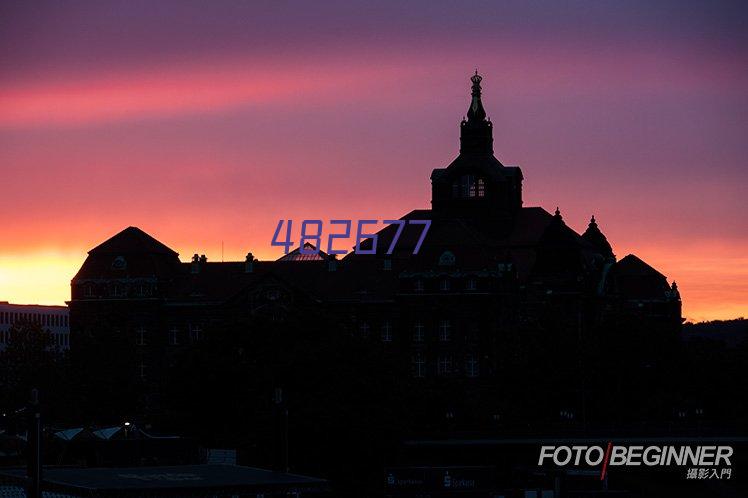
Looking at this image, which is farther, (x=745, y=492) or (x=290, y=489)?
(x=745, y=492)

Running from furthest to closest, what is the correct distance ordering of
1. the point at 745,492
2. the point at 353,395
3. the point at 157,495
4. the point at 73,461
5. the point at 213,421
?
1. the point at 213,421
2. the point at 353,395
3. the point at 745,492
4. the point at 73,461
5. the point at 157,495

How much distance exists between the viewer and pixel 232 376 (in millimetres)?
186625

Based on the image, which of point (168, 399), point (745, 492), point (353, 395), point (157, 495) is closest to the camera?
point (157, 495)

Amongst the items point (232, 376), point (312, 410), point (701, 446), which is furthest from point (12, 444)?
point (701, 446)

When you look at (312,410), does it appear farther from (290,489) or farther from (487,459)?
(290,489)

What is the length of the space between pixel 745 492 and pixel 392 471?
23.4 m

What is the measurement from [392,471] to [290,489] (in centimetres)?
4687

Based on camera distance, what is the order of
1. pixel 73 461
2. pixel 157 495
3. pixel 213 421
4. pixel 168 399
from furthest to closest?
1. pixel 168 399
2. pixel 213 421
3. pixel 73 461
4. pixel 157 495

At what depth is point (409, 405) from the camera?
188125 mm

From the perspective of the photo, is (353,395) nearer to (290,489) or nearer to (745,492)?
(745,492)

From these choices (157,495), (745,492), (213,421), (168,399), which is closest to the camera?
(157,495)

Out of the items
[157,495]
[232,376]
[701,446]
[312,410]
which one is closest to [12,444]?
[312,410]

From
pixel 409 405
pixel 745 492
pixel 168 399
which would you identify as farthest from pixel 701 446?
pixel 168 399

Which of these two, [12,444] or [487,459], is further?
[487,459]
